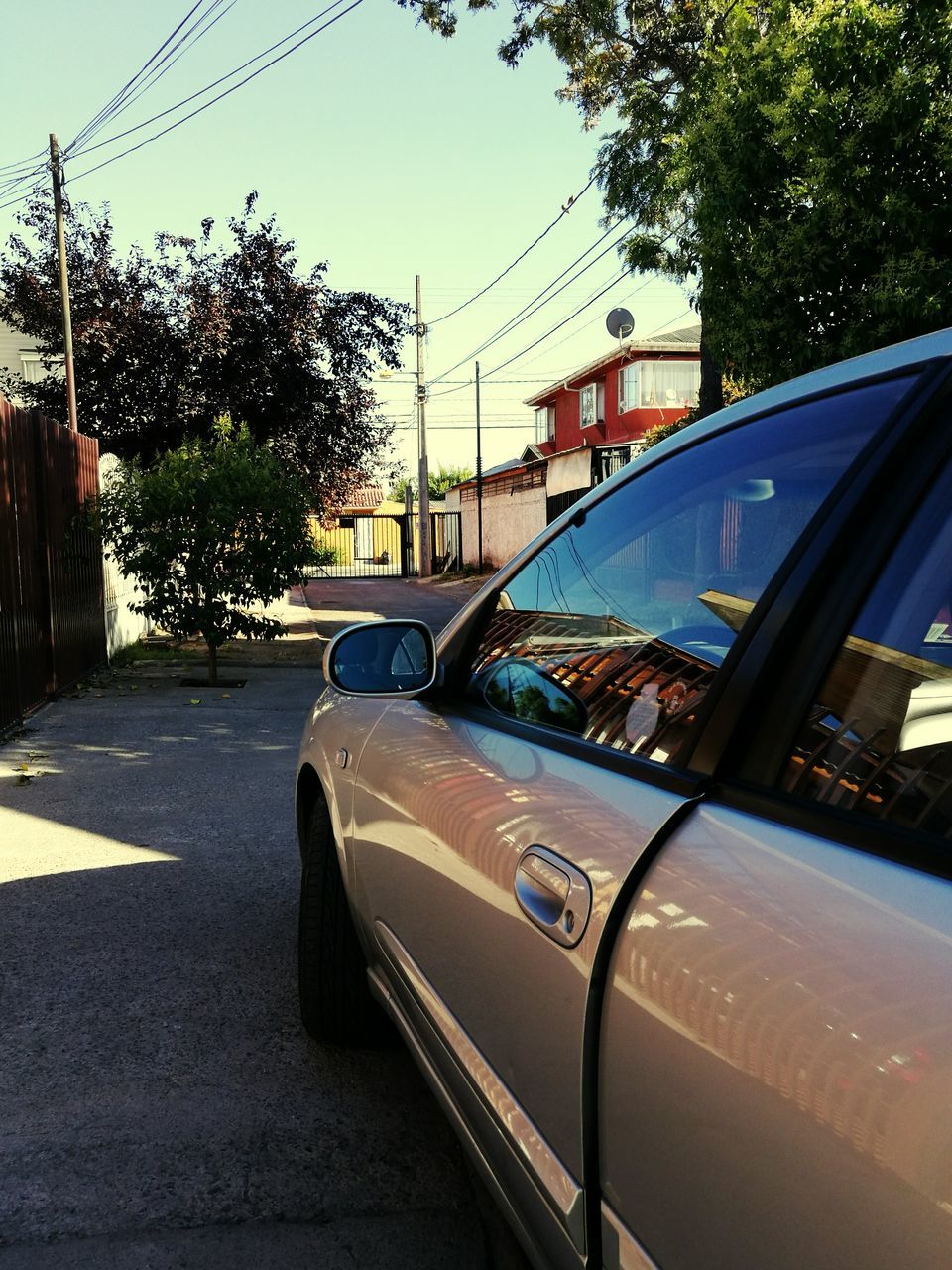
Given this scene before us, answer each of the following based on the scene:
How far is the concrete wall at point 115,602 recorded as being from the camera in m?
12.6

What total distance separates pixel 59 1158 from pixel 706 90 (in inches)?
500

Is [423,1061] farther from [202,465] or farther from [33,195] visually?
[33,195]

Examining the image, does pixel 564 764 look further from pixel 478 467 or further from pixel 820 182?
pixel 478 467

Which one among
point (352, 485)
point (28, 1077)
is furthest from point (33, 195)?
point (28, 1077)

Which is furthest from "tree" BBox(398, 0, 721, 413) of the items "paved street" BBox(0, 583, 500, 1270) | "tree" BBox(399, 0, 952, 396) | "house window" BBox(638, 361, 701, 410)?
"house window" BBox(638, 361, 701, 410)

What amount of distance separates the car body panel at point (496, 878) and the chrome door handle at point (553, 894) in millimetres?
15

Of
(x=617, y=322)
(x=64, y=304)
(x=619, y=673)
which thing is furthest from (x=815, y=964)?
(x=617, y=322)

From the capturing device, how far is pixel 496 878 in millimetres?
1880

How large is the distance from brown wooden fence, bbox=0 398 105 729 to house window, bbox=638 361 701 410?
1179 inches

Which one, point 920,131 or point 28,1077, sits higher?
point 920,131

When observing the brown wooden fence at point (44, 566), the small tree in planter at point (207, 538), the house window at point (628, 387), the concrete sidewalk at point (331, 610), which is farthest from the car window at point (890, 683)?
the house window at point (628, 387)

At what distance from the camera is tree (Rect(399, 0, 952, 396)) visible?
9.92 meters

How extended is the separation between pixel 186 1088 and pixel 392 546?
6307 cm

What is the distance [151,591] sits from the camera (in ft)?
37.3
